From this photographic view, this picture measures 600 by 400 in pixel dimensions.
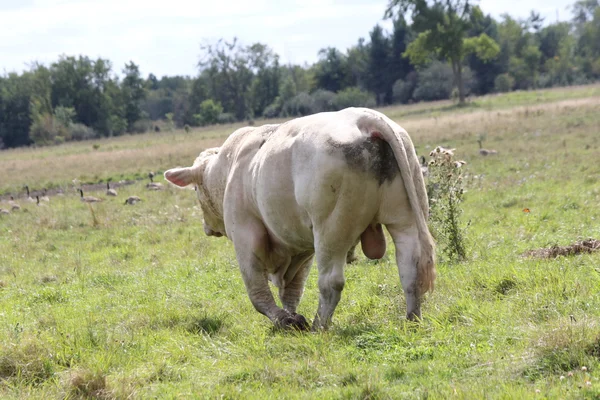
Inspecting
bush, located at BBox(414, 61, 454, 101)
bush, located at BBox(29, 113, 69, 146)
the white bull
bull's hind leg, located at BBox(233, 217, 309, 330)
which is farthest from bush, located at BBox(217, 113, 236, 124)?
the white bull

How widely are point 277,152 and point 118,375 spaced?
2.35m

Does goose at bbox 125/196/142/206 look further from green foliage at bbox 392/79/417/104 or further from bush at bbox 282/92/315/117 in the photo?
green foliage at bbox 392/79/417/104

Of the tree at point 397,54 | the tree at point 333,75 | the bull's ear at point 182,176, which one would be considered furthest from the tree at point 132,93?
the bull's ear at point 182,176

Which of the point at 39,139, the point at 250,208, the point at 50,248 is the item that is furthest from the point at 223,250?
the point at 39,139

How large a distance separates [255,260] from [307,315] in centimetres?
82

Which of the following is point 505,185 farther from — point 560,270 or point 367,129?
point 367,129

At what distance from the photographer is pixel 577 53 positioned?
100688 mm

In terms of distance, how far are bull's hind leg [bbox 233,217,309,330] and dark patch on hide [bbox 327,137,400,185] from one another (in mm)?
1720

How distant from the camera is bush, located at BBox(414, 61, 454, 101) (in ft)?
258

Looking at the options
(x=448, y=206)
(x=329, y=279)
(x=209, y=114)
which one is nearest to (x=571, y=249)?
(x=448, y=206)

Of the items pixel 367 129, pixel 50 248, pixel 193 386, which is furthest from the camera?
pixel 50 248

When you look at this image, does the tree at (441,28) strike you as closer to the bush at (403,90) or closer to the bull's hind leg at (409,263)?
the bush at (403,90)

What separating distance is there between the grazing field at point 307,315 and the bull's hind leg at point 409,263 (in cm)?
21

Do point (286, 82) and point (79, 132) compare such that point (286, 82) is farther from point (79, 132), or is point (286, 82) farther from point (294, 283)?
point (294, 283)
